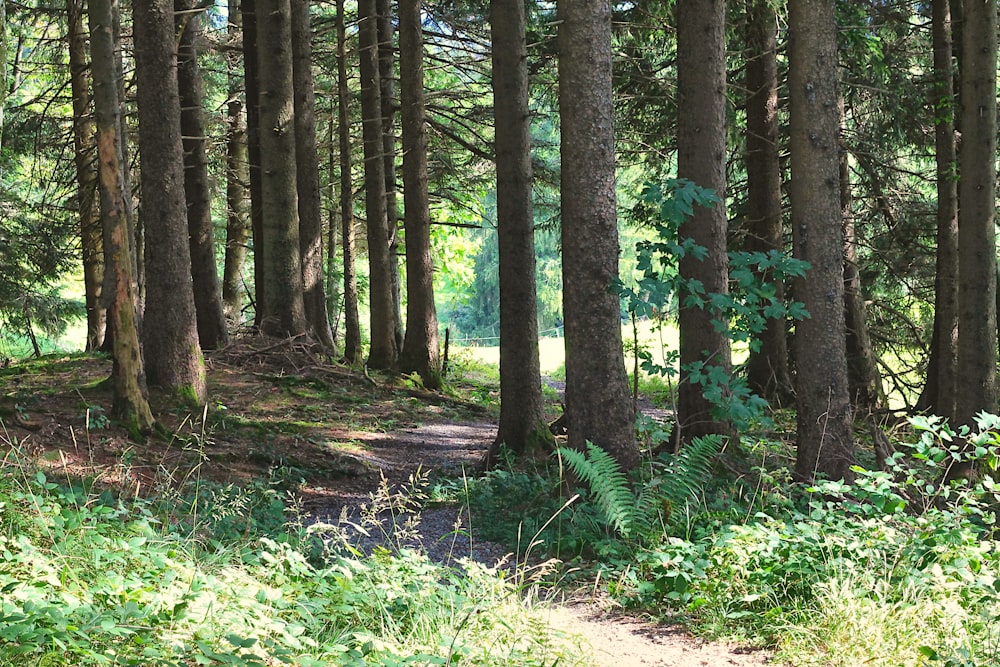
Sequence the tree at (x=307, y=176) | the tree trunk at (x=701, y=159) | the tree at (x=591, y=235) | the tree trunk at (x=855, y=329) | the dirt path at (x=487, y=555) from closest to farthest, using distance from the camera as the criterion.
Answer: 1. the dirt path at (x=487, y=555)
2. the tree at (x=591, y=235)
3. the tree trunk at (x=701, y=159)
4. the tree trunk at (x=855, y=329)
5. the tree at (x=307, y=176)

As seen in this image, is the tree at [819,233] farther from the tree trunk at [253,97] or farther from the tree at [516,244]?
the tree trunk at [253,97]

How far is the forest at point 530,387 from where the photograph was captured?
14.6ft

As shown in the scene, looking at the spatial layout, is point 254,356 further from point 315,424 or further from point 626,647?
point 626,647

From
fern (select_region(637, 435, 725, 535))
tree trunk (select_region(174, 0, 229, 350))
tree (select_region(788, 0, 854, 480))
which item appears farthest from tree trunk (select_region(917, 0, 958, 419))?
tree trunk (select_region(174, 0, 229, 350))

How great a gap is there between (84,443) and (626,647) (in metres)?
5.12

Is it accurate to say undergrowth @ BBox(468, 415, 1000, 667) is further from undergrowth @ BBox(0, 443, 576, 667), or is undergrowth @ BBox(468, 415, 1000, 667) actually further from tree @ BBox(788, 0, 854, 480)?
undergrowth @ BBox(0, 443, 576, 667)

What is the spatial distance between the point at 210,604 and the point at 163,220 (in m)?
6.87

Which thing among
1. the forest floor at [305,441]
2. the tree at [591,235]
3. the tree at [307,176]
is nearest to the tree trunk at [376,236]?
the tree at [307,176]

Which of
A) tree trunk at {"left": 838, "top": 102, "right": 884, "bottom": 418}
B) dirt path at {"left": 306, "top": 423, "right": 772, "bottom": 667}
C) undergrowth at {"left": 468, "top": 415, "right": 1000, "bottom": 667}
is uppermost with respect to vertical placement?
tree trunk at {"left": 838, "top": 102, "right": 884, "bottom": 418}

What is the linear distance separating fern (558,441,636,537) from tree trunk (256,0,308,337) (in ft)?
29.3

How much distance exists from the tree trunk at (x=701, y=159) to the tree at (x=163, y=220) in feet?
17.2

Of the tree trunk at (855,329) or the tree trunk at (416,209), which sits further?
the tree trunk at (416,209)

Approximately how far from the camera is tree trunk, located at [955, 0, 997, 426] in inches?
369

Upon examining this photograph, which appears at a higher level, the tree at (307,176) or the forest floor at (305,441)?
the tree at (307,176)
